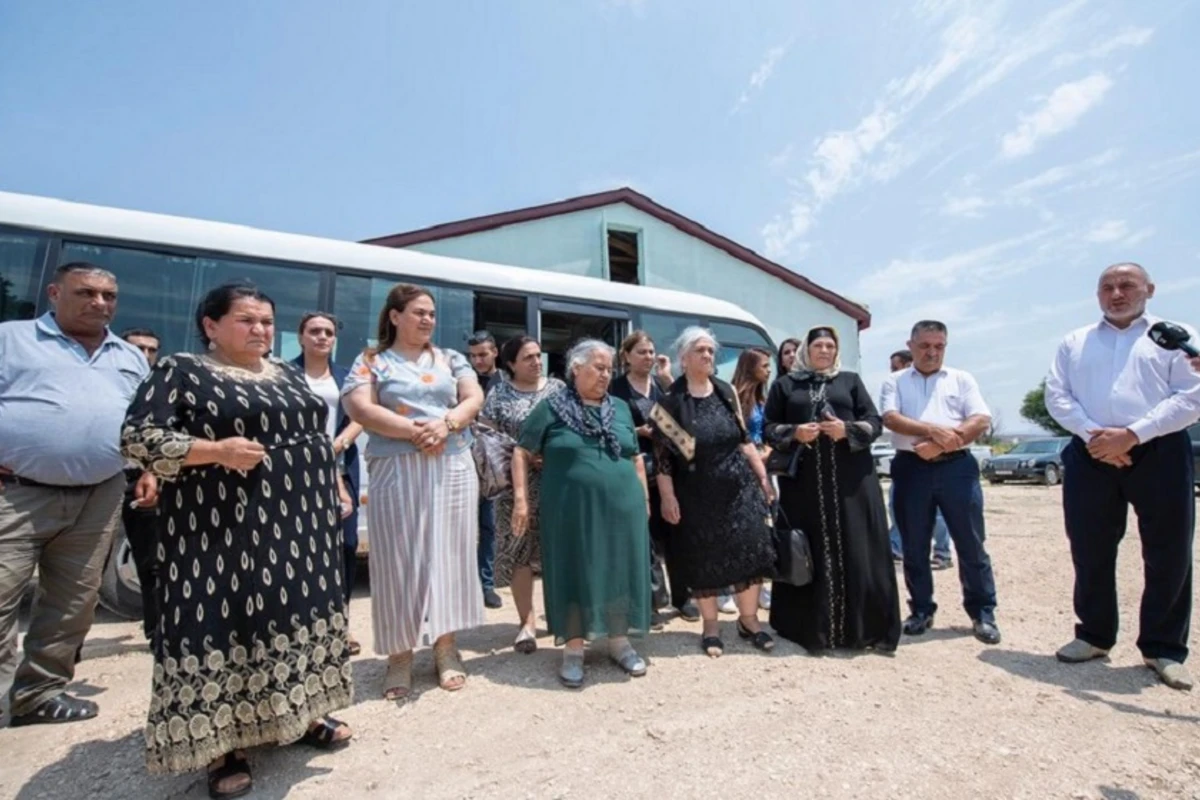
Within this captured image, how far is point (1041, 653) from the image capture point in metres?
3.70

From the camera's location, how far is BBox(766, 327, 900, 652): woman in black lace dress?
3695 millimetres

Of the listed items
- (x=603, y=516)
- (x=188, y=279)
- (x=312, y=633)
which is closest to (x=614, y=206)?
(x=188, y=279)

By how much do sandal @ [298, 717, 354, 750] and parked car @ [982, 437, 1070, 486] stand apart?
71.4 ft

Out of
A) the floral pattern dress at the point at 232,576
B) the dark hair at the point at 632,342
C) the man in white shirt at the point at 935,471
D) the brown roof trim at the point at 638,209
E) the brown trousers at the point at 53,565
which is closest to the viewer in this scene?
the floral pattern dress at the point at 232,576

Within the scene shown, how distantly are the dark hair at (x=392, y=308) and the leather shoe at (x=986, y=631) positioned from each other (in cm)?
396

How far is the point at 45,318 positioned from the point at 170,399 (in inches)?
57.0

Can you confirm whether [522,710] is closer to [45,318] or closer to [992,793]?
[992,793]

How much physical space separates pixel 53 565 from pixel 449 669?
6.30ft

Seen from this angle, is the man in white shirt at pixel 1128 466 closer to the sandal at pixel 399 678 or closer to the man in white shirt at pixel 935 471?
the man in white shirt at pixel 935 471

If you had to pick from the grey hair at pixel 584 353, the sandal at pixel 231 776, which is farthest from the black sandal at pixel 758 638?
the sandal at pixel 231 776

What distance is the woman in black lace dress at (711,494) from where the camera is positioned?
3646 millimetres

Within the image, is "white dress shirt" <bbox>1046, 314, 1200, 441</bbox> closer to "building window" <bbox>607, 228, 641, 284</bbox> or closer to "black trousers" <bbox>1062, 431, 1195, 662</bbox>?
"black trousers" <bbox>1062, 431, 1195, 662</bbox>

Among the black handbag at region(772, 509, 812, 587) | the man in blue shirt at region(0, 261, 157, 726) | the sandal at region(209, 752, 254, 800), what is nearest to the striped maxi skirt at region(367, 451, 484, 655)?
the sandal at region(209, 752, 254, 800)

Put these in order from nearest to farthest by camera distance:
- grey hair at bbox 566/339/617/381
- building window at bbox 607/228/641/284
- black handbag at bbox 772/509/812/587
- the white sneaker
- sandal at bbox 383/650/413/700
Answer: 1. sandal at bbox 383/650/413/700
2. the white sneaker
3. grey hair at bbox 566/339/617/381
4. black handbag at bbox 772/509/812/587
5. building window at bbox 607/228/641/284
